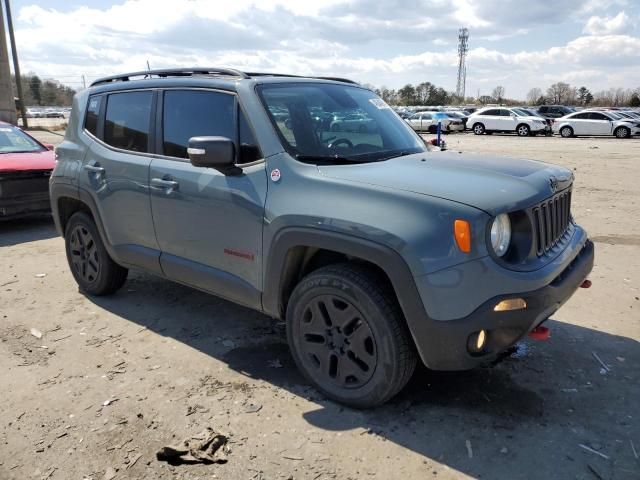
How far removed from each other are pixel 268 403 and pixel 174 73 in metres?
2.63

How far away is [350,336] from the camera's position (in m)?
3.14

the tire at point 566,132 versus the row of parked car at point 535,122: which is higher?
the row of parked car at point 535,122

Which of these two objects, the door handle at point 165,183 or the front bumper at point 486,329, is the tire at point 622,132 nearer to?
the front bumper at point 486,329

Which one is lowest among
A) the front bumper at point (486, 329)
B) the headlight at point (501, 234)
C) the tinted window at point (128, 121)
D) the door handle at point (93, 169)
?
the front bumper at point (486, 329)

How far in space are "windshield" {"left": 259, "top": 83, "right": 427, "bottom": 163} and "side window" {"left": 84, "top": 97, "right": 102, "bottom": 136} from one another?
6.47ft

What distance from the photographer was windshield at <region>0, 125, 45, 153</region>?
8.74 meters

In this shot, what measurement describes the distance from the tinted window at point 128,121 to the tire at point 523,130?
29.4m

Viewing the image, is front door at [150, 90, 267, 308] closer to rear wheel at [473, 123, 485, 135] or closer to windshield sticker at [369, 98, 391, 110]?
windshield sticker at [369, 98, 391, 110]

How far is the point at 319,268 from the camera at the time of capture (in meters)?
3.29

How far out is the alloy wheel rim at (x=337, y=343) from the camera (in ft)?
10.1

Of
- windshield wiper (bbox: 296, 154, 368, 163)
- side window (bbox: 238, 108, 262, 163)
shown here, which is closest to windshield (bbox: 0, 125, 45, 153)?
side window (bbox: 238, 108, 262, 163)

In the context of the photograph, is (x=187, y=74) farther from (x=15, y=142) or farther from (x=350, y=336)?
(x=15, y=142)

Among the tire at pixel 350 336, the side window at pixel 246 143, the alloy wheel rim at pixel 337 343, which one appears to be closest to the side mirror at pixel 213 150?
the side window at pixel 246 143

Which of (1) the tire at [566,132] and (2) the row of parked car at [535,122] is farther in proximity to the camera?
(1) the tire at [566,132]
